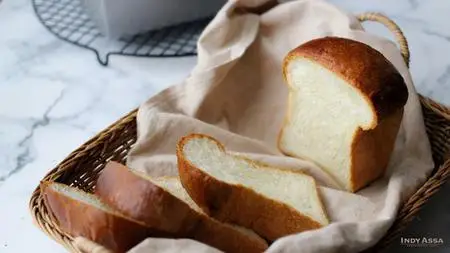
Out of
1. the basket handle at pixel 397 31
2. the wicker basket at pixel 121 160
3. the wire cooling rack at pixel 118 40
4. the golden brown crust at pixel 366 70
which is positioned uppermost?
the golden brown crust at pixel 366 70

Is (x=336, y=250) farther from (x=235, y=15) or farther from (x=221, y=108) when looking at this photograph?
(x=235, y=15)

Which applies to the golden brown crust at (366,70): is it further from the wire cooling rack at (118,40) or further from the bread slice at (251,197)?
the wire cooling rack at (118,40)

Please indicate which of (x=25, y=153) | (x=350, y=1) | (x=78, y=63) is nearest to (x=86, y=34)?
(x=78, y=63)

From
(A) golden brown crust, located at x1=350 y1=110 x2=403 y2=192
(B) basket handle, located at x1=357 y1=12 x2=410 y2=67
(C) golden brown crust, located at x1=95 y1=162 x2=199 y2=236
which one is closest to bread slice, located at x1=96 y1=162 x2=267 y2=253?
(C) golden brown crust, located at x1=95 y1=162 x2=199 y2=236

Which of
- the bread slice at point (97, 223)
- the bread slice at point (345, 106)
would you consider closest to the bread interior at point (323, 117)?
the bread slice at point (345, 106)

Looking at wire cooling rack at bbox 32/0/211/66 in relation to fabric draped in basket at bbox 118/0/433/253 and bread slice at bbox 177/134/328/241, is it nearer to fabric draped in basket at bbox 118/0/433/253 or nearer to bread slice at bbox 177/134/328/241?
fabric draped in basket at bbox 118/0/433/253

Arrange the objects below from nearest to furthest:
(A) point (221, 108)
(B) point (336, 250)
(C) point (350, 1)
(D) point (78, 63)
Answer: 1. (B) point (336, 250)
2. (A) point (221, 108)
3. (D) point (78, 63)
4. (C) point (350, 1)
